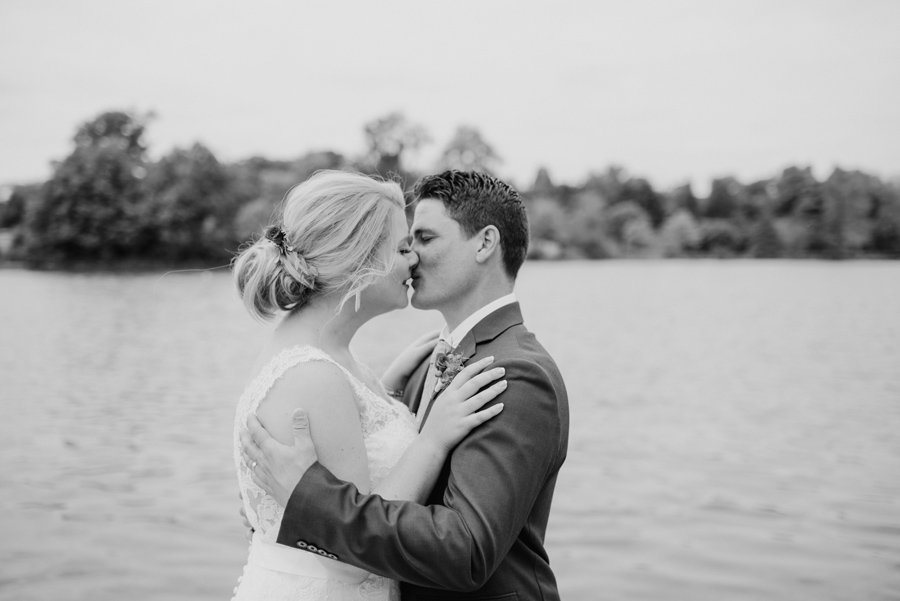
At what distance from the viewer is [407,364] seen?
13.7ft

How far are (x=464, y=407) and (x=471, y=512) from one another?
13.2 inches

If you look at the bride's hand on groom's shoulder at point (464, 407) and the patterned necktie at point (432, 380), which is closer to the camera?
the bride's hand on groom's shoulder at point (464, 407)

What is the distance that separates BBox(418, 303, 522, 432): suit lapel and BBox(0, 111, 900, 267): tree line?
39.7 m

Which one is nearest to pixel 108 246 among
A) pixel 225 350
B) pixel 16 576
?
pixel 225 350

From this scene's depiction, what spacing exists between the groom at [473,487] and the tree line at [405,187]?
3964 cm

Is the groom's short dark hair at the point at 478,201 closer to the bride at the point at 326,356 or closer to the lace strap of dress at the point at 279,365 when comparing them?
the bride at the point at 326,356

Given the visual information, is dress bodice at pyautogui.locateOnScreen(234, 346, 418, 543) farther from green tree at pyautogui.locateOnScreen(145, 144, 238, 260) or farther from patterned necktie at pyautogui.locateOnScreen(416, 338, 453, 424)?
green tree at pyautogui.locateOnScreen(145, 144, 238, 260)

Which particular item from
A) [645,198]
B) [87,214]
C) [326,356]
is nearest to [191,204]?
[87,214]

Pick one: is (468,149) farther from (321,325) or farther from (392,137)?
(321,325)

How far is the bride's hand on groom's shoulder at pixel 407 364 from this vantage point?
13.6ft

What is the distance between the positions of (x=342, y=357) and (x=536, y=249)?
291 feet

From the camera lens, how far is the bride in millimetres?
2863

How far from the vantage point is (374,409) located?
321 centimetres

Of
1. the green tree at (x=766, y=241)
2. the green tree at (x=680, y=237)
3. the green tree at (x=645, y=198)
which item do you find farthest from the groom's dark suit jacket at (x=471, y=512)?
the green tree at (x=645, y=198)
